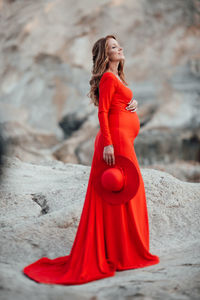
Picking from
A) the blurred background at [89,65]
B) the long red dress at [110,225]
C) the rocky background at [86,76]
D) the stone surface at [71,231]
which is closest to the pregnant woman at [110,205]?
the long red dress at [110,225]

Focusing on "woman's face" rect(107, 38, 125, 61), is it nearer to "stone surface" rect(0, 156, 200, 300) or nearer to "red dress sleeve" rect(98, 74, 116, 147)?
"red dress sleeve" rect(98, 74, 116, 147)

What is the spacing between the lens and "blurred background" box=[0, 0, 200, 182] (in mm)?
6309

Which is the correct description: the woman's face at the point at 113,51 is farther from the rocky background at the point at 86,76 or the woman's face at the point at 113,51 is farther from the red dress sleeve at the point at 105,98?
the rocky background at the point at 86,76

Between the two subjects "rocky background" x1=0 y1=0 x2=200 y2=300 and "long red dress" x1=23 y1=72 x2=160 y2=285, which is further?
"rocky background" x1=0 y1=0 x2=200 y2=300

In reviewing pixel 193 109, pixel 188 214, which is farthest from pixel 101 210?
pixel 193 109

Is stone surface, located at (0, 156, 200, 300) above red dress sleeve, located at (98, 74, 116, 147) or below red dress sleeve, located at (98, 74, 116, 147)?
below

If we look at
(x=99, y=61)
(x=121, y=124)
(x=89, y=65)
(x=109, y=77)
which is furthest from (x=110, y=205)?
(x=89, y=65)

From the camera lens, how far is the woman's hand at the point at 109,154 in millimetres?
1785

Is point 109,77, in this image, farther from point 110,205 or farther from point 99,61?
point 110,205

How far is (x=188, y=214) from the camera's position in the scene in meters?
2.58

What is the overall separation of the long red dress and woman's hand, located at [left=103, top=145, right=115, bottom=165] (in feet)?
0.09

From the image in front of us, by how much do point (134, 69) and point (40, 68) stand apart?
6.63ft

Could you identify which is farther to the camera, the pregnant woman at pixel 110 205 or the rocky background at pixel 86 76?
the rocky background at pixel 86 76

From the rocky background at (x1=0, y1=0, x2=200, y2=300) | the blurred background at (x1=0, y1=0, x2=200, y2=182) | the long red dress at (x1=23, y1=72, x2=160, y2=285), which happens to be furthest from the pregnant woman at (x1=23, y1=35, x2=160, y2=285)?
the blurred background at (x1=0, y1=0, x2=200, y2=182)
